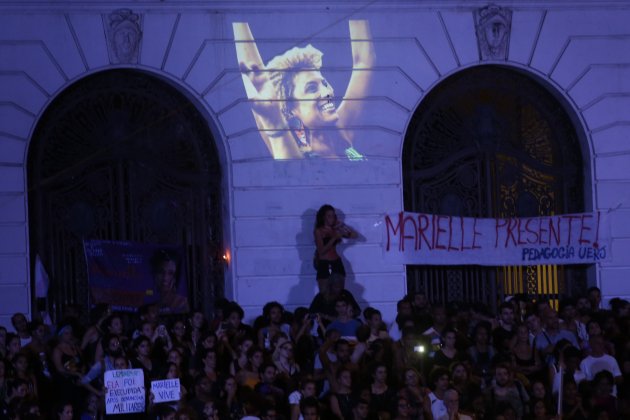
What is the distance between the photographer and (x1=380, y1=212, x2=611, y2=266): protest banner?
2339cm

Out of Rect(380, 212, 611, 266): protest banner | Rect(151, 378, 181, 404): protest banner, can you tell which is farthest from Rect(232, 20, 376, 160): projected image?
Rect(151, 378, 181, 404): protest banner

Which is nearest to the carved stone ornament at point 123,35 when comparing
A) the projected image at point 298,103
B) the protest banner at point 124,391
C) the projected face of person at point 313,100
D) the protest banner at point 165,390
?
the projected image at point 298,103

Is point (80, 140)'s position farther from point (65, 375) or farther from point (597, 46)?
point (597, 46)

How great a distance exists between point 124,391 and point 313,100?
6701 mm

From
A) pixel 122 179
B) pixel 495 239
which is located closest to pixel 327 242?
pixel 495 239

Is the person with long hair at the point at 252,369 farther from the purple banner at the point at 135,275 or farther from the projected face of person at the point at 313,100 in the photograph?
the projected face of person at the point at 313,100

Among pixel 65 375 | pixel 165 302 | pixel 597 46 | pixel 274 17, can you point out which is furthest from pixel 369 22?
pixel 65 375

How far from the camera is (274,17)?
2328 cm

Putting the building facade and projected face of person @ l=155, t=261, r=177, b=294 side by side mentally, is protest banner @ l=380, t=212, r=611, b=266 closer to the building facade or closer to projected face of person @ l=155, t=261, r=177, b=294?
the building facade

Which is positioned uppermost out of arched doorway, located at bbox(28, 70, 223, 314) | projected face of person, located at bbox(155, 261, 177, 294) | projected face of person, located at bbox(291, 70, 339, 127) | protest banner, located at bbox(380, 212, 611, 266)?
projected face of person, located at bbox(291, 70, 339, 127)

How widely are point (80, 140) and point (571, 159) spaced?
24.0ft

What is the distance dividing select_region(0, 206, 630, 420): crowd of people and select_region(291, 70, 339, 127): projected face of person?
2633mm

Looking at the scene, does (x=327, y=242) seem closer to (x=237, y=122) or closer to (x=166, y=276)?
(x=237, y=122)

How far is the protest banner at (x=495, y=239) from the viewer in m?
23.4
